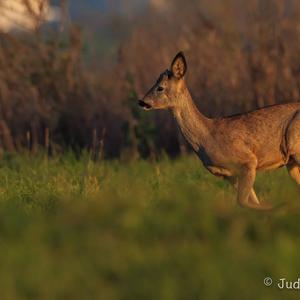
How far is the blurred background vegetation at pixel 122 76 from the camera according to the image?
544 inches

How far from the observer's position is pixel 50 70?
14227 mm

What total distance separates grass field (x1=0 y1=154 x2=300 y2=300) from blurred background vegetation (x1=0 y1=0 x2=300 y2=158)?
6.27 meters

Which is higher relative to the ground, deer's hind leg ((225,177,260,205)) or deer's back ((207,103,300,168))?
deer's back ((207,103,300,168))

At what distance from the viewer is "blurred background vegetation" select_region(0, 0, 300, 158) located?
13.8 m

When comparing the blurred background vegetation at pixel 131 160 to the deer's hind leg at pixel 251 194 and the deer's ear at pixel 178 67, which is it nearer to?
the deer's hind leg at pixel 251 194

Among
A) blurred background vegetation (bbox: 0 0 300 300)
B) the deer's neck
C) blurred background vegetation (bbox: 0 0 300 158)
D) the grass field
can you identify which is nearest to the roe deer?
the deer's neck

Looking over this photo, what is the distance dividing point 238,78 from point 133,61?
6.57ft

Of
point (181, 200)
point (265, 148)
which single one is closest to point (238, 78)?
point (265, 148)

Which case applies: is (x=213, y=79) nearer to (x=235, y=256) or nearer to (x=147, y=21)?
(x=147, y=21)

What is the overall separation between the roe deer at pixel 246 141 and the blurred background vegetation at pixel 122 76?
14.5ft

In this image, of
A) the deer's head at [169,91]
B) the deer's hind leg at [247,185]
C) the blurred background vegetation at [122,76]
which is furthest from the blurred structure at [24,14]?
the deer's hind leg at [247,185]

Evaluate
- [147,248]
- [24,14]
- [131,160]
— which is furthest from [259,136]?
[24,14]

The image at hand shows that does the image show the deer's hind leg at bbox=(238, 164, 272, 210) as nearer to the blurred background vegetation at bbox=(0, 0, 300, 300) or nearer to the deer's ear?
the blurred background vegetation at bbox=(0, 0, 300, 300)

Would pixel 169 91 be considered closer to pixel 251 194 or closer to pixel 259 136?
pixel 259 136
